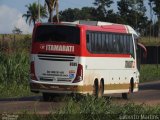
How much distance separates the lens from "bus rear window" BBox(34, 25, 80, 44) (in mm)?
24234

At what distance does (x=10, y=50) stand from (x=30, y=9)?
67055 millimetres

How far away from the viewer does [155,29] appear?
469 ft

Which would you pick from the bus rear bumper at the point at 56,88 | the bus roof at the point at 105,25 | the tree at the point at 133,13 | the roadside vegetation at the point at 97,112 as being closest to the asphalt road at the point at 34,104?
the bus rear bumper at the point at 56,88

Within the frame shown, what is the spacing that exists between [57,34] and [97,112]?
34.0 ft

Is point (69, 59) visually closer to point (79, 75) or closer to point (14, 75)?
point (79, 75)

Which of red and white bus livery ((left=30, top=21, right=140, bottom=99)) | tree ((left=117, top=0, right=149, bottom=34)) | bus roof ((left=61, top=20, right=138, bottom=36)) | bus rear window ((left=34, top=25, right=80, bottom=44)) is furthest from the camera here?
tree ((left=117, top=0, right=149, bottom=34))

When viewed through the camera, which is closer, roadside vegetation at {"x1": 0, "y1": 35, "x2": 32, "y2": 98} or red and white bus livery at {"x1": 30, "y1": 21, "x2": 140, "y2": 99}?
red and white bus livery at {"x1": 30, "y1": 21, "x2": 140, "y2": 99}

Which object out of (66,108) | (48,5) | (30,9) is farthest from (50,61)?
(30,9)

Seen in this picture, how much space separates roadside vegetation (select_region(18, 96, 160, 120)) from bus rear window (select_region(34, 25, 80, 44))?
8.75 m

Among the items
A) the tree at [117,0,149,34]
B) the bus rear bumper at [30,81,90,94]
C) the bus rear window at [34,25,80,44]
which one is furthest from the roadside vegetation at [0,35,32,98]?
the tree at [117,0,149,34]

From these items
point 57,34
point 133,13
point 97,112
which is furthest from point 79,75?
point 133,13

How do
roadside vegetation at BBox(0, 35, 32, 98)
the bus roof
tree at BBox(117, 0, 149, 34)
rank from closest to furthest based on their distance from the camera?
the bus roof → roadside vegetation at BBox(0, 35, 32, 98) → tree at BBox(117, 0, 149, 34)

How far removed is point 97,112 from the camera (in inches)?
568

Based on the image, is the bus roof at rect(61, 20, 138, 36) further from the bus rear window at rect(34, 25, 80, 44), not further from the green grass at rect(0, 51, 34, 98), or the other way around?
the green grass at rect(0, 51, 34, 98)
